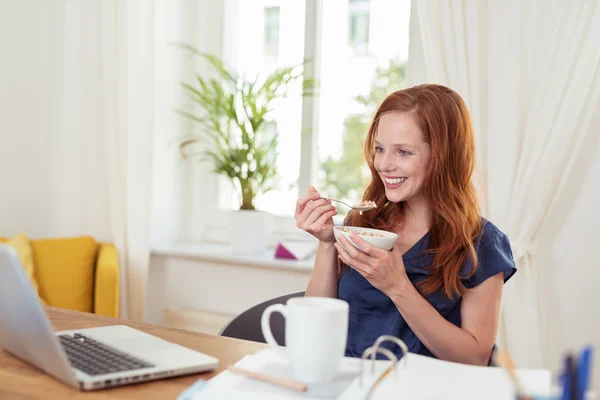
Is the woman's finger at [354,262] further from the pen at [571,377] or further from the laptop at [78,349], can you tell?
the pen at [571,377]

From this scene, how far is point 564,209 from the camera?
87.5 inches

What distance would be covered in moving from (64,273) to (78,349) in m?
1.76

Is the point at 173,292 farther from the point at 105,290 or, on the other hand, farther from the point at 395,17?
the point at 395,17

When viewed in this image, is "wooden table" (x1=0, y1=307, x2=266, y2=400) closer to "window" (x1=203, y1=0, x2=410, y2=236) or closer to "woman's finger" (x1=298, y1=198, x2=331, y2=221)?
"woman's finger" (x1=298, y1=198, x2=331, y2=221)

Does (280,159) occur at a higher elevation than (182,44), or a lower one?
lower

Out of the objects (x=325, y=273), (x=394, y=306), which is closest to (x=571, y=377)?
(x=394, y=306)

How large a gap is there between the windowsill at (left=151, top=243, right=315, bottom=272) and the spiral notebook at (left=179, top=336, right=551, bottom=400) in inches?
Answer: 61.8

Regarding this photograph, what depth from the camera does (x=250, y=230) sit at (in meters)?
2.74

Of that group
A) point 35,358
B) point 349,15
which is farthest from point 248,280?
point 35,358

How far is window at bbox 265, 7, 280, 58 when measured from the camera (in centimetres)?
302

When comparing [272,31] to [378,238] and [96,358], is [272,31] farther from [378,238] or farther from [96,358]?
[96,358]

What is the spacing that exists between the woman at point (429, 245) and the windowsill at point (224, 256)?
99 centimetres

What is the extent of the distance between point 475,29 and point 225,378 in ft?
5.50

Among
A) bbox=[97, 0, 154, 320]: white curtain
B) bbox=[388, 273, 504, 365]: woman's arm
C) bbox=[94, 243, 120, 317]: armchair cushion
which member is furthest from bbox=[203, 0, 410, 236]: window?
A: bbox=[388, 273, 504, 365]: woman's arm
